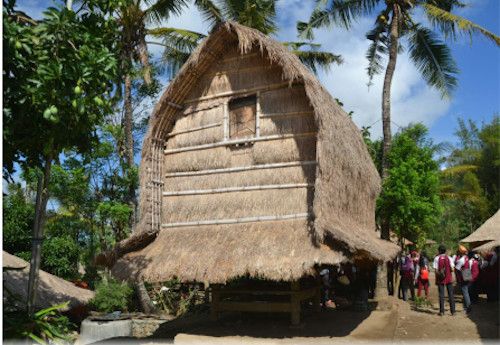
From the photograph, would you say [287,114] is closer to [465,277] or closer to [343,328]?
[343,328]

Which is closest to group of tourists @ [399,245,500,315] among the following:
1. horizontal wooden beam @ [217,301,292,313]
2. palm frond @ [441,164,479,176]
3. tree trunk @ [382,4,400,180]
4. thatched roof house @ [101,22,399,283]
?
thatched roof house @ [101,22,399,283]

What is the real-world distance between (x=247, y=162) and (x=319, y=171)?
1697 mm

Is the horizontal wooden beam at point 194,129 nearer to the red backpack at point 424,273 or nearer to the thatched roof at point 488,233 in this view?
the red backpack at point 424,273

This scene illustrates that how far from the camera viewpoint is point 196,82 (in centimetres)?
1023

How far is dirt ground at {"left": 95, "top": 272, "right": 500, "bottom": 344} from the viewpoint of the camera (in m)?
8.49

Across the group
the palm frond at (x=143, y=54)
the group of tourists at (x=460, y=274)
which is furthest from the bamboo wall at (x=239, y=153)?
the palm frond at (x=143, y=54)

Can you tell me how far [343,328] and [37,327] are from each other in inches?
224

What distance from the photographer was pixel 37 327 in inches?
235

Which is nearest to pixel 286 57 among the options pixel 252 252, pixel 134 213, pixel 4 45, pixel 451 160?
pixel 252 252

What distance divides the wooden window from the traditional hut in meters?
0.02

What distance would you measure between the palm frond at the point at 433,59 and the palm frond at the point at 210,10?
6.60 metres

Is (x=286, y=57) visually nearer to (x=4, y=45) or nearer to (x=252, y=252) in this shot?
(x=252, y=252)

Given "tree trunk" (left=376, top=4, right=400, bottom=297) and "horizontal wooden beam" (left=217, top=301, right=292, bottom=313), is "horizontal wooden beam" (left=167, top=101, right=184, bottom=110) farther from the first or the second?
"tree trunk" (left=376, top=4, right=400, bottom=297)

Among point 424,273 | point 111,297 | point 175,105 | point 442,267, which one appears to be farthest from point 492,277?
point 111,297
